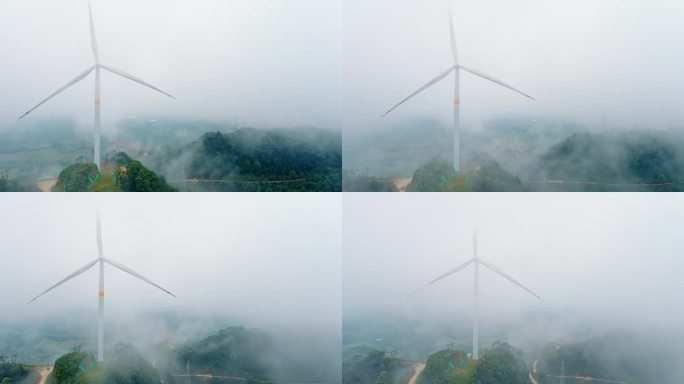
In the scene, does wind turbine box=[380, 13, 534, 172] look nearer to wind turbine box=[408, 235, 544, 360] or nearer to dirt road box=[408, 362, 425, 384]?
wind turbine box=[408, 235, 544, 360]

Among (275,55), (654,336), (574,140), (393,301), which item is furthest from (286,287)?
(654,336)

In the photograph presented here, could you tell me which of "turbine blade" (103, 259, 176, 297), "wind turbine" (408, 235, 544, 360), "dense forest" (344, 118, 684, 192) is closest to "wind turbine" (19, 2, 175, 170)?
"turbine blade" (103, 259, 176, 297)

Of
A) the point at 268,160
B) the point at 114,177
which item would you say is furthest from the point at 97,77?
the point at 268,160

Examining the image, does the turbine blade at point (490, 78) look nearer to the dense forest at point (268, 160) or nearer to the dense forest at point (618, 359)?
the dense forest at point (268, 160)

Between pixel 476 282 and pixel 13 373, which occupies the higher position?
pixel 476 282

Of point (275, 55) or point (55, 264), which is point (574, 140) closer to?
point (275, 55)

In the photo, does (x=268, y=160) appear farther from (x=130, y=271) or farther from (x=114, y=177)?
(x=130, y=271)

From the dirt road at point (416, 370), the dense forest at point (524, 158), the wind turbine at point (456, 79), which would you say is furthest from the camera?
the dirt road at point (416, 370)

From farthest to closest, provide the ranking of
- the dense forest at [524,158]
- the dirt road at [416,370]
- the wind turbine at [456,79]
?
1. the dirt road at [416,370]
2. the wind turbine at [456,79]
3. the dense forest at [524,158]

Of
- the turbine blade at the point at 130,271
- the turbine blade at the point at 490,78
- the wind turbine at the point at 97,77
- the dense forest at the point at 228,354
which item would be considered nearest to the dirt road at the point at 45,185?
the wind turbine at the point at 97,77

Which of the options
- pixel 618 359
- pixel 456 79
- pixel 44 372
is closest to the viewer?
pixel 618 359

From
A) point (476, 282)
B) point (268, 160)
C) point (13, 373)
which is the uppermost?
point (268, 160)
